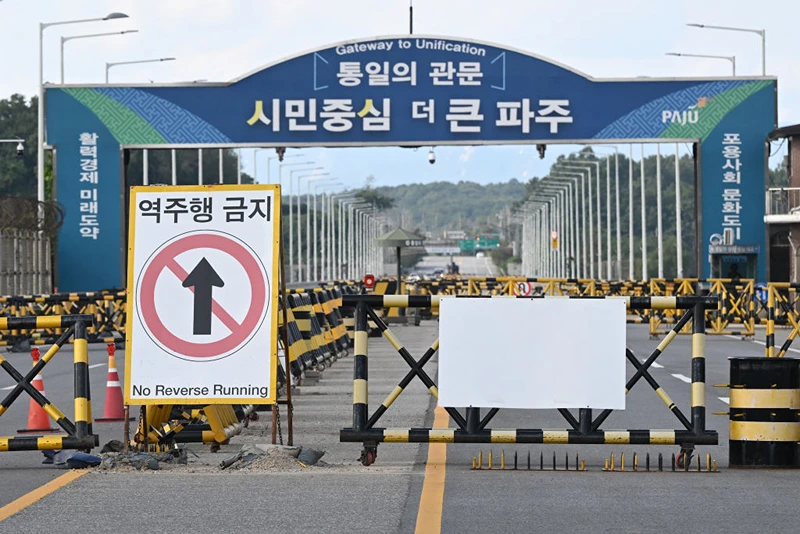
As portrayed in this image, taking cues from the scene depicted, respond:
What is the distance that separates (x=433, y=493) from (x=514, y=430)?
4.78ft

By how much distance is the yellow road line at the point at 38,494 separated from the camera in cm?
842

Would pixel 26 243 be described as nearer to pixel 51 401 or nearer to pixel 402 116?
pixel 402 116

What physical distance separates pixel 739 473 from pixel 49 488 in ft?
15.3

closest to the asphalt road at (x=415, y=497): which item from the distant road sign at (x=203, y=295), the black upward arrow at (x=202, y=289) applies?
the distant road sign at (x=203, y=295)

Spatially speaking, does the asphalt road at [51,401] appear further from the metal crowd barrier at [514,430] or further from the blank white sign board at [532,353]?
the blank white sign board at [532,353]

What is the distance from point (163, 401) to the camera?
33.9 ft

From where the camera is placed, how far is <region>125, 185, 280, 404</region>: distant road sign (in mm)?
10352

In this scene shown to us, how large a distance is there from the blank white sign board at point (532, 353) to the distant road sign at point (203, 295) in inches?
51.6

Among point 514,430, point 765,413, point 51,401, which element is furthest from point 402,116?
point 514,430

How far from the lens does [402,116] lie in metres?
37.1

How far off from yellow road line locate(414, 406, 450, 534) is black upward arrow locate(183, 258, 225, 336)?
1.89 meters

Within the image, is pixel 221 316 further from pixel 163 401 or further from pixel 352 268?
pixel 352 268

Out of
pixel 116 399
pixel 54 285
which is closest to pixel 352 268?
pixel 54 285

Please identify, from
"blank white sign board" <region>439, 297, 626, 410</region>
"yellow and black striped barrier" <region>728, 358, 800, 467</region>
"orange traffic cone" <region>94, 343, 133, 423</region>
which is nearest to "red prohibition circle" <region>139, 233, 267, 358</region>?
"blank white sign board" <region>439, 297, 626, 410</region>
